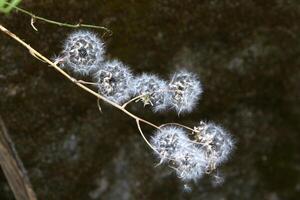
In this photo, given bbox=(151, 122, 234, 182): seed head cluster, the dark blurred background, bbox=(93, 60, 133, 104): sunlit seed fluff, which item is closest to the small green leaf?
the dark blurred background

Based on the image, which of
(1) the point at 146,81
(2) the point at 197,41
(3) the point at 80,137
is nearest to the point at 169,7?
(2) the point at 197,41

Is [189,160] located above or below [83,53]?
below

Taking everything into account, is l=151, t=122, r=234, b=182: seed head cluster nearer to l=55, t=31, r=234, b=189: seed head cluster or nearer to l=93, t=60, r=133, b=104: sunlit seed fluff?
l=55, t=31, r=234, b=189: seed head cluster

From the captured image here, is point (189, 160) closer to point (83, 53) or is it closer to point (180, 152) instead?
A: point (180, 152)

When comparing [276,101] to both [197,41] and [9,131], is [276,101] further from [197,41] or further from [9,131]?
[9,131]

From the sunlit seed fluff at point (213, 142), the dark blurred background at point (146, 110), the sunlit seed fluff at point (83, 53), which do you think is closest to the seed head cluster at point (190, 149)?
the sunlit seed fluff at point (213, 142)

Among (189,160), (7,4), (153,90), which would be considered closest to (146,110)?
(153,90)
